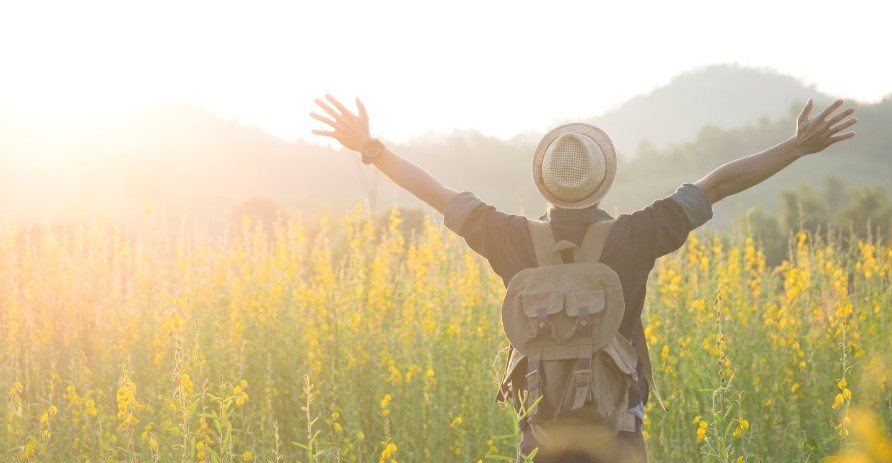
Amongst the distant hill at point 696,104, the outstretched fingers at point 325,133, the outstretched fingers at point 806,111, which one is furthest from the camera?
the distant hill at point 696,104

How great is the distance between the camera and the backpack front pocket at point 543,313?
3.43 meters

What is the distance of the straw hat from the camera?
11.7ft

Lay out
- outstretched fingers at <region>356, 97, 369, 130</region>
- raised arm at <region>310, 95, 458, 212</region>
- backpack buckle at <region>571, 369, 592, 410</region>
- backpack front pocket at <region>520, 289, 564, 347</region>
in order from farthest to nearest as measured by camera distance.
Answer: outstretched fingers at <region>356, 97, 369, 130</region> → raised arm at <region>310, 95, 458, 212</region> → backpack front pocket at <region>520, 289, 564, 347</region> → backpack buckle at <region>571, 369, 592, 410</region>

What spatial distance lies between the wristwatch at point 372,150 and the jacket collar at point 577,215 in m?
0.84

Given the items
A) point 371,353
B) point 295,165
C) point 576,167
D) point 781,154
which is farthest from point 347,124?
point 295,165

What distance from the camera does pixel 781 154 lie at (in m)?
3.67

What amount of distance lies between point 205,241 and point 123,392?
4219 millimetres

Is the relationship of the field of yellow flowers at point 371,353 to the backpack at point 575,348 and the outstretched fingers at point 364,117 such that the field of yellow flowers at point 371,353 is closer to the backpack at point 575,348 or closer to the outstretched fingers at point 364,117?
the backpack at point 575,348

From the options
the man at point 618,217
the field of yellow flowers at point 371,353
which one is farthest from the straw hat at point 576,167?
the field of yellow flowers at point 371,353

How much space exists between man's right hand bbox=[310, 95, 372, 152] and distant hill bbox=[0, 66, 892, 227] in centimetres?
4208

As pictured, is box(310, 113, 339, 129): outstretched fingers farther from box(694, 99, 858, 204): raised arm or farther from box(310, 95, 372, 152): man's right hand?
box(694, 99, 858, 204): raised arm

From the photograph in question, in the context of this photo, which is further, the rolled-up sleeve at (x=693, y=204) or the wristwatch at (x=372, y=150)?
the wristwatch at (x=372, y=150)

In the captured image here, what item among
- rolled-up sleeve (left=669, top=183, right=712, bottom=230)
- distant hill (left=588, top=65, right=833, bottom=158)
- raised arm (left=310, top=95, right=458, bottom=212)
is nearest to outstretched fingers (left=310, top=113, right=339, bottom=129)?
raised arm (left=310, top=95, right=458, bottom=212)

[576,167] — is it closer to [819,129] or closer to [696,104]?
[819,129]
